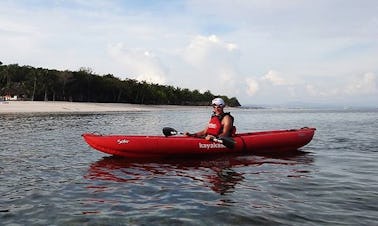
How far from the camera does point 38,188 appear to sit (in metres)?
8.82

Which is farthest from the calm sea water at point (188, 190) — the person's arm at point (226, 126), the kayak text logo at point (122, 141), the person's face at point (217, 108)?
the person's face at point (217, 108)

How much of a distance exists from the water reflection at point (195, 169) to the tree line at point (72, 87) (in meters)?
66.8

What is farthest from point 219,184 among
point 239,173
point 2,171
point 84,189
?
point 2,171

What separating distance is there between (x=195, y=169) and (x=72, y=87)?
7428 cm

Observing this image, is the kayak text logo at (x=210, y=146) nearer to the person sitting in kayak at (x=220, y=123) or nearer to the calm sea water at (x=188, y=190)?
the person sitting in kayak at (x=220, y=123)

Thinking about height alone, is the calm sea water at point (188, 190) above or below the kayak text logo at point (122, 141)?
below

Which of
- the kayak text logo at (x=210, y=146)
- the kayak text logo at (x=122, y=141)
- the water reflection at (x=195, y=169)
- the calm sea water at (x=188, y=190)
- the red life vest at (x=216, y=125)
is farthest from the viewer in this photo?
the red life vest at (x=216, y=125)

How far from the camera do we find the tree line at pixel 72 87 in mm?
74812

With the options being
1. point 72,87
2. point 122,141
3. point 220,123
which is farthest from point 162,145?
point 72,87

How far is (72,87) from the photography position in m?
81.5

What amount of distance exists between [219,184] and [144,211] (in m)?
2.88

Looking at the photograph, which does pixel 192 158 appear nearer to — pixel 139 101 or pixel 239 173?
pixel 239 173

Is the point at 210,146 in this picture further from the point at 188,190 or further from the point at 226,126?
the point at 188,190

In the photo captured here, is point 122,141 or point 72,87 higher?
point 72,87
